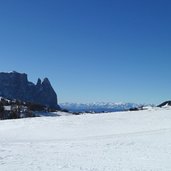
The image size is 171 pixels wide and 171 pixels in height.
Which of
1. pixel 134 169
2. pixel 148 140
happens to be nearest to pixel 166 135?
pixel 148 140

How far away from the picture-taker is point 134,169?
66.6ft

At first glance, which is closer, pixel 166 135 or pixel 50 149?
pixel 50 149

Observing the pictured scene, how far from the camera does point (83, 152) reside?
2638 cm

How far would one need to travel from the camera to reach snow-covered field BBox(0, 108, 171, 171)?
21125 mm

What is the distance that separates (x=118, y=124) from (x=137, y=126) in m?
3.21

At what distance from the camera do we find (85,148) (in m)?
28.3

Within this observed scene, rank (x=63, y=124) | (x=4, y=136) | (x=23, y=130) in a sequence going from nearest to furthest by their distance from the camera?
(x=4, y=136) < (x=23, y=130) < (x=63, y=124)

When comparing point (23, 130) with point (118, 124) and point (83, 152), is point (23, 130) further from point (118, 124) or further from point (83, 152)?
point (83, 152)

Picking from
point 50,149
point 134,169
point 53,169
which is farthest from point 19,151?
point 134,169

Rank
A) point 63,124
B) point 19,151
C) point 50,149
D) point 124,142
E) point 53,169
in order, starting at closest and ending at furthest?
point 53,169 < point 19,151 < point 50,149 < point 124,142 < point 63,124

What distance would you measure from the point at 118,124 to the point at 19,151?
74.0 feet

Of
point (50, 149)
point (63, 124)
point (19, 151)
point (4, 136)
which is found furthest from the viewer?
point (63, 124)

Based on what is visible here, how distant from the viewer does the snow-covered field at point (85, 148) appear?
21125 millimetres

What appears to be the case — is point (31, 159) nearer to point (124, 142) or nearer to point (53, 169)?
point (53, 169)
